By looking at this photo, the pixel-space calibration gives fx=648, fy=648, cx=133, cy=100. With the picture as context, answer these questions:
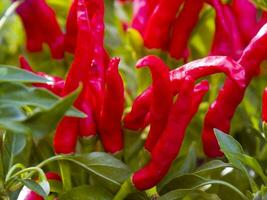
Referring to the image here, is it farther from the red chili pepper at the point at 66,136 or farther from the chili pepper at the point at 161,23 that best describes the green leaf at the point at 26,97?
the chili pepper at the point at 161,23

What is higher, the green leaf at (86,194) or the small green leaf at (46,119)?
the small green leaf at (46,119)

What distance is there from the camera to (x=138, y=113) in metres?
1.12

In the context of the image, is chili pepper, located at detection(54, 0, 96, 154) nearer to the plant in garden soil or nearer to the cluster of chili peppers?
the plant in garden soil

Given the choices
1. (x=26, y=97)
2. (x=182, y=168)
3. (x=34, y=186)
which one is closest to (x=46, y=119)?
(x=26, y=97)

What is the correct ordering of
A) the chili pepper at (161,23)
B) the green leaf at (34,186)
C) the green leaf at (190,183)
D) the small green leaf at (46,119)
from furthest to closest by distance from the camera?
the chili pepper at (161,23) < the green leaf at (190,183) < the green leaf at (34,186) < the small green leaf at (46,119)

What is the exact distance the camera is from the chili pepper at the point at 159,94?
3.26ft

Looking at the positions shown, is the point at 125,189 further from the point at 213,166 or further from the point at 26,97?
the point at 26,97

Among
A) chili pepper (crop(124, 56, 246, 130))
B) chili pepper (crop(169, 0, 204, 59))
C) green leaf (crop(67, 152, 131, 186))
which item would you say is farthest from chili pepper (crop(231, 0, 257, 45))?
green leaf (crop(67, 152, 131, 186))

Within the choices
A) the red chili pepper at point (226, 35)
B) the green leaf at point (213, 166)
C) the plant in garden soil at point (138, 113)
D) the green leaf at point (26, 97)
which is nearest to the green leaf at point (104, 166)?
the plant in garden soil at point (138, 113)

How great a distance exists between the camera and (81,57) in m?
1.05

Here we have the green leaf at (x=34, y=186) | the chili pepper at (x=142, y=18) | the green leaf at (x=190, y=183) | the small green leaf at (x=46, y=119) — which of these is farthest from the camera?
the chili pepper at (x=142, y=18)

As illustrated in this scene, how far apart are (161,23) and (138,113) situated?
8.9 inches

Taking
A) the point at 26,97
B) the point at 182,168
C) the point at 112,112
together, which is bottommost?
the point at 182,168

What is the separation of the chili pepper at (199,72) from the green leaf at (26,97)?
250 mm
